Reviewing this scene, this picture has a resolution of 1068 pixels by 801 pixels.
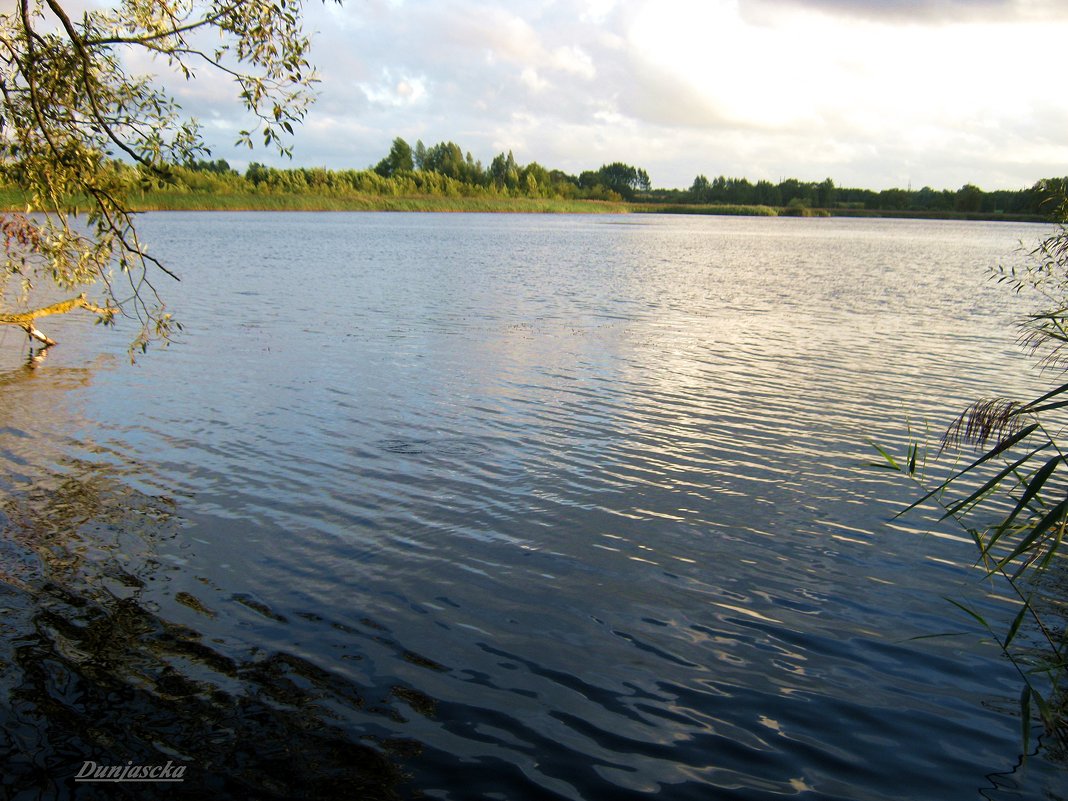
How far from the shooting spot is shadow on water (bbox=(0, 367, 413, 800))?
225 inches

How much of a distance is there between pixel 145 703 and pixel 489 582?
3.60m

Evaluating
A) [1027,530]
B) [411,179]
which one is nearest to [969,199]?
[411,179]

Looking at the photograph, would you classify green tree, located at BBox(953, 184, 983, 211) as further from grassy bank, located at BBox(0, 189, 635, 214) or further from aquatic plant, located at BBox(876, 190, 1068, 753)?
aquatic plant, located at BBox(876, 190, 1068, 753)

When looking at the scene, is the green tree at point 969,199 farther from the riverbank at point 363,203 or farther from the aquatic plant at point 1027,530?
the aquatic plant at point 1027,530

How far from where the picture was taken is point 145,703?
6.48 m

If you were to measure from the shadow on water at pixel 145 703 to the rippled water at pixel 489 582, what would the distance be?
0.03 metres

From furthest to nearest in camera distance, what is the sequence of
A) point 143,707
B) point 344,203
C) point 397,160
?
point 397,160 → point 344,203 → point 143,707

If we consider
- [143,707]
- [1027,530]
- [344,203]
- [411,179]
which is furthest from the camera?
[411,179]

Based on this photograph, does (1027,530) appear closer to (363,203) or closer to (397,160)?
(363,203)

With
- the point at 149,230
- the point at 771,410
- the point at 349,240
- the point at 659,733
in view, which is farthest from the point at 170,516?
the point at 149,230

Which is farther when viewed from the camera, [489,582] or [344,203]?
[344,203]

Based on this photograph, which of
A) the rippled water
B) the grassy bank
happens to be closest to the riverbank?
the grassy bank

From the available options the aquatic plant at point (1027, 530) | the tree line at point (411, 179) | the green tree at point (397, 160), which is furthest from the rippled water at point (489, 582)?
the green tree at point (397, 160)

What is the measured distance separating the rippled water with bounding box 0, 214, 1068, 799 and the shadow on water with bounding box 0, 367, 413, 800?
0.03 metres
